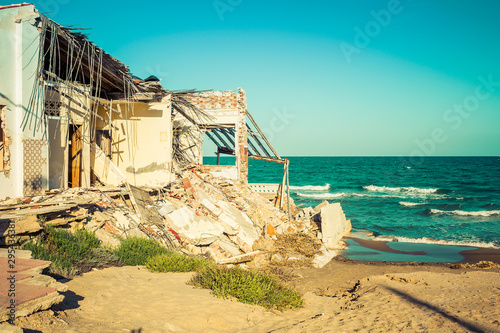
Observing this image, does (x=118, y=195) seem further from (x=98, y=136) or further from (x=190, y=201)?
(x=98, y=136)

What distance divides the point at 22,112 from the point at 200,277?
633 cm

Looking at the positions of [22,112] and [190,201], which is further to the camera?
[190,201]

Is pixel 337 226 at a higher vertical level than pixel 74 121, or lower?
lower

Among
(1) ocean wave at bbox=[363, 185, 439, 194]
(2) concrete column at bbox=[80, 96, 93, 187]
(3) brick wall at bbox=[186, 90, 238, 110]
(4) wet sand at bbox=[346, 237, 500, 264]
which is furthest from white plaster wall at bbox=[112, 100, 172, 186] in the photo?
(1) ocean wave at bbox=[363, 185, 439, 194]

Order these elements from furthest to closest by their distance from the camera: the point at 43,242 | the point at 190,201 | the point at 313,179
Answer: the point at 313,179 < the point at 190,201 < the point at 43,242

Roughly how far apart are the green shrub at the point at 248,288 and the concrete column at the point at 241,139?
1043 cm

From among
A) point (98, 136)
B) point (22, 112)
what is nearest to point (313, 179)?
point (98, 136)

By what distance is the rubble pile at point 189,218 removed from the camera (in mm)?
8141

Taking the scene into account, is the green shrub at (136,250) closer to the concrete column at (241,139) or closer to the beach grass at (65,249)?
the beach grass at (65,249)

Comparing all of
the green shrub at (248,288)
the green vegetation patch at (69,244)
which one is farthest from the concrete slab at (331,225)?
the green vegetation patch at (69,244)

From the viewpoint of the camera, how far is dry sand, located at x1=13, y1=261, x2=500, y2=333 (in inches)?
189

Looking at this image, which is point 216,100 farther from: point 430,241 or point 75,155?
point 430,241

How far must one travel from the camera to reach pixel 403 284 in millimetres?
8875

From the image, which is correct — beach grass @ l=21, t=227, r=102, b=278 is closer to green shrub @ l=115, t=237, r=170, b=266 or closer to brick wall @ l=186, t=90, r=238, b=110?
green shrub @ l=115, t=237, r=170, b=266
